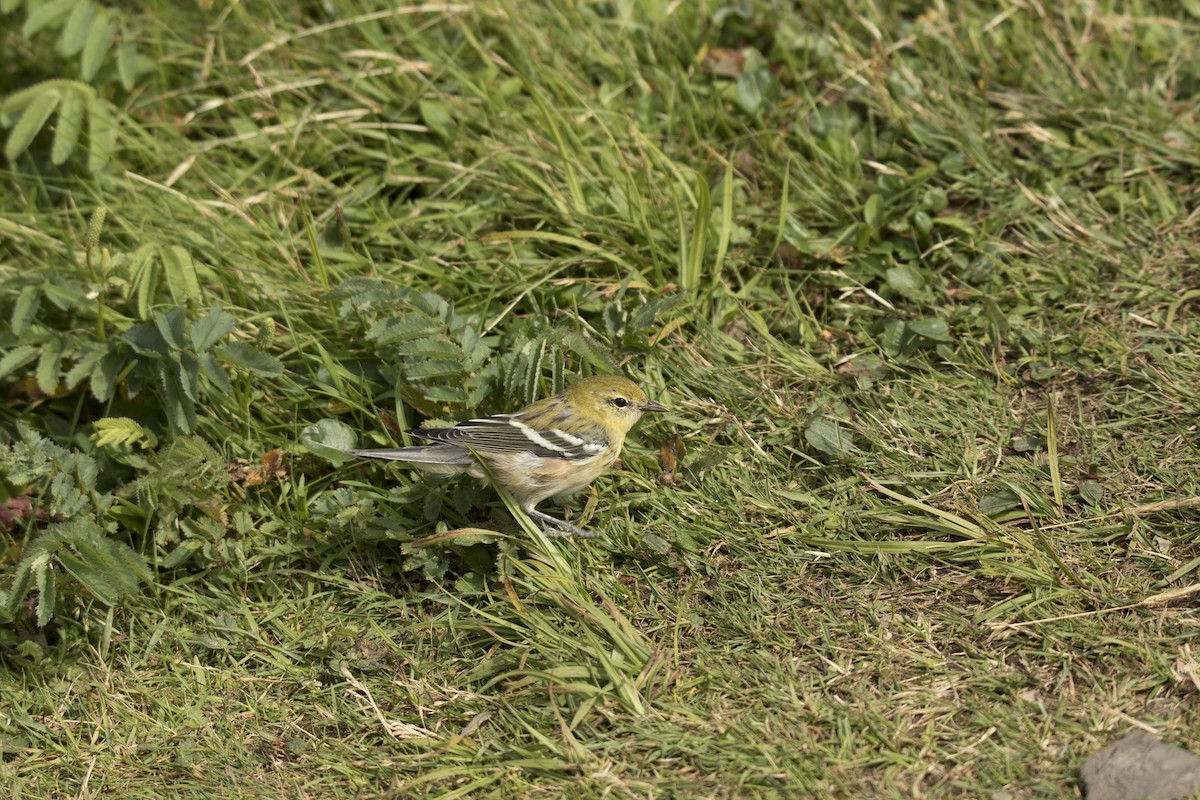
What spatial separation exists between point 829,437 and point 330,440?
2169 mm

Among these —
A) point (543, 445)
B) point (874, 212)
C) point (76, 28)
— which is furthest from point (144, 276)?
point (874, 212)

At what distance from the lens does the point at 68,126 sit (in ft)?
20.0

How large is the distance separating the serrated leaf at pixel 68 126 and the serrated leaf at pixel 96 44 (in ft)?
0.46

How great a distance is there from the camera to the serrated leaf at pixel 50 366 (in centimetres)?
525

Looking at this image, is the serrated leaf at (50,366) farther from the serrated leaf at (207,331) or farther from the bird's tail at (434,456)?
the bird's tail at (434,456)

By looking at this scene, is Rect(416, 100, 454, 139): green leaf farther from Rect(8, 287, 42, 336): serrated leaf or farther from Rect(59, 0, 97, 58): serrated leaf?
Rect(8, 287, 42, 336): serrated leaf

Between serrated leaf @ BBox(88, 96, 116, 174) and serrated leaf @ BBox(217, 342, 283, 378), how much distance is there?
1.82 meters

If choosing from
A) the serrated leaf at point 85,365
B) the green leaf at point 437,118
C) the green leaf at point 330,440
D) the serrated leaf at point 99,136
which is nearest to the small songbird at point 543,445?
the green leaf at point 330,440

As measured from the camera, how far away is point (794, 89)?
6484 millimetres

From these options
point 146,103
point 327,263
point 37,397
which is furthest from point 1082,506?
point 146,103

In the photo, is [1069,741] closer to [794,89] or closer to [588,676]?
[588,676]

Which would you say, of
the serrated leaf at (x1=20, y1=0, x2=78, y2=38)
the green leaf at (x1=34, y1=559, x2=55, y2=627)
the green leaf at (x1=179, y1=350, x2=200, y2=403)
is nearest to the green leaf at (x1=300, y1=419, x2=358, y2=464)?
the green leaf at (x1=179, y1=350, x2=200, y2=403)

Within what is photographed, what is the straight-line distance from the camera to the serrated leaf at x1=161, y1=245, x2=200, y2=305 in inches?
213

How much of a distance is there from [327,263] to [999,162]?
11.3ft
